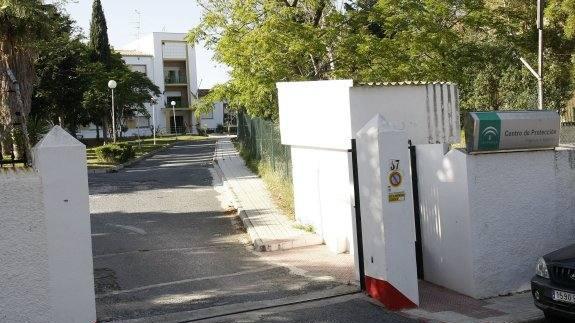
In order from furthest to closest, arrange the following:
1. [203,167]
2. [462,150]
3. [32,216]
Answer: [203,167], [462,150], [32,216]

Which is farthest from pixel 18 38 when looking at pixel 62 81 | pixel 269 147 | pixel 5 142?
pixel 62 81

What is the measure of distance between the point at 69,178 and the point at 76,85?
37.8 metres

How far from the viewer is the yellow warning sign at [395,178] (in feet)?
25.2

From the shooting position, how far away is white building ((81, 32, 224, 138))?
81438mm

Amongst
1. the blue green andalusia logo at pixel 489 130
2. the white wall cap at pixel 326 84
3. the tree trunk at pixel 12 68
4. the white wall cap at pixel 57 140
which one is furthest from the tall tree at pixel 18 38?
the blue green andalusia logo at pixel 489 130

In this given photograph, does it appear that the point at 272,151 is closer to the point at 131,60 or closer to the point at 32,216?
the point at 32,216

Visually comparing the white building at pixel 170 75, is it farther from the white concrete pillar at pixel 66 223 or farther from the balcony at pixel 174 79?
the white concrete pillar at pixel 66 223

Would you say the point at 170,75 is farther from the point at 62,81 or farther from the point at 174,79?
the point at 62,81

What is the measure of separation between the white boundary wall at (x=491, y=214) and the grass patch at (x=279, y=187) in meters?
5.53

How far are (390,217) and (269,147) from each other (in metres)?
12.2

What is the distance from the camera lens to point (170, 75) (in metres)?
83.2

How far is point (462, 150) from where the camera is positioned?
810cm

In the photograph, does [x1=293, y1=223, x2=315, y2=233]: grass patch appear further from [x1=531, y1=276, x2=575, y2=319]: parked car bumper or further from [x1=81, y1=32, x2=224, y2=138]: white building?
[x1=81, y1=32, x2=224, y2=138]: white building

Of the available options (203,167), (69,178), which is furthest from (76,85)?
(69,178)
